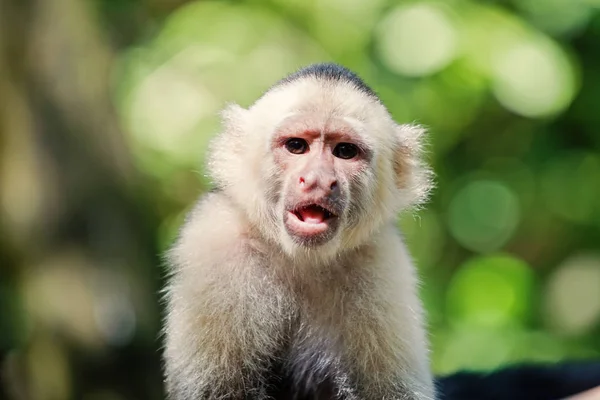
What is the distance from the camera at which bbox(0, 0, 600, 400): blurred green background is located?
498 cm

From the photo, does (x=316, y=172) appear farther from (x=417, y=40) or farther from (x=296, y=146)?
(x=417, y=40)

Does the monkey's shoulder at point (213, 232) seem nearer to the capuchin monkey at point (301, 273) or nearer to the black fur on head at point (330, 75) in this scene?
the capuchin monkey at point (301, 273)

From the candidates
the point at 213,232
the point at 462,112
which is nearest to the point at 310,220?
the point at 213,232

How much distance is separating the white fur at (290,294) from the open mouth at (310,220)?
65 millimetres

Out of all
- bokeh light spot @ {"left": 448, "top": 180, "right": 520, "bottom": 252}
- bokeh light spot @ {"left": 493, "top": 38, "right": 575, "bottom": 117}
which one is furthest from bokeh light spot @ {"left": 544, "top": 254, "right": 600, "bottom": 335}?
bokeh light spot @ {"left": 493, "top": 38, "right": 575, "bottom": 117}

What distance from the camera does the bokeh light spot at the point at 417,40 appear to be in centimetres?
499

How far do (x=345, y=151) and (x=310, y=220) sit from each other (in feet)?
0.98

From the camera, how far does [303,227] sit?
250cm

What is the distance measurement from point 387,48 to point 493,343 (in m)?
2.09

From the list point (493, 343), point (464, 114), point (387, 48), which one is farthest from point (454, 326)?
point (387, 48)

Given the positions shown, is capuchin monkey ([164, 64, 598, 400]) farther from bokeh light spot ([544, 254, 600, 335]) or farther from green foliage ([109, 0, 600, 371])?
bokeh light spot ([544, 254, 600, 335])

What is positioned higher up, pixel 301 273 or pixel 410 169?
pixel 410 169

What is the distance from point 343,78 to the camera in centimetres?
272

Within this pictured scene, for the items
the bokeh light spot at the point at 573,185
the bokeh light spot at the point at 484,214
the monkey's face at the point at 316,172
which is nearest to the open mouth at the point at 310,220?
the monkey's face at the point at 316,172
